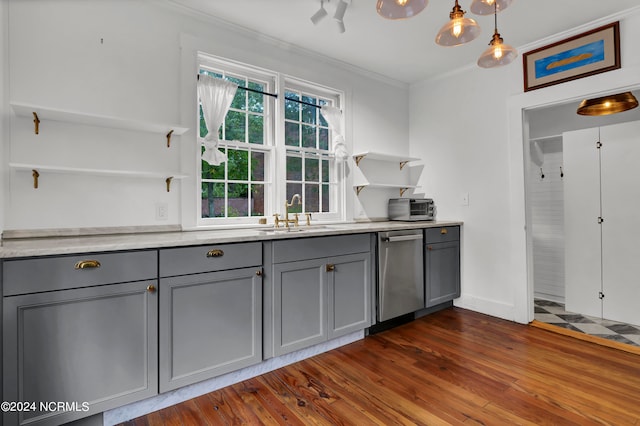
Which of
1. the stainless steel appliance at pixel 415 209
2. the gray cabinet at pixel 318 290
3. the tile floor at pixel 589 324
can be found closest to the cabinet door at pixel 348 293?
the gray cabinet at pixel 318 290

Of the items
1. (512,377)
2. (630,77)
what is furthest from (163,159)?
(630,77)

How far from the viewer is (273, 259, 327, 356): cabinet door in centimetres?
222

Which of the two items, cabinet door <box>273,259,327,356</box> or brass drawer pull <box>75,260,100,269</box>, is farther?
cabinet door <box>273,259,327,356</box>

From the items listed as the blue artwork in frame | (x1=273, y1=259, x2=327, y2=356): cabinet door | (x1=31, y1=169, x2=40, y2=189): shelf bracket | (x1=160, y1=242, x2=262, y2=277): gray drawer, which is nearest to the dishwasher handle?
(x1=273, y1=259, x2=327, y2=356): cabinet door

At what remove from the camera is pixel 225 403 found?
75.2 inches

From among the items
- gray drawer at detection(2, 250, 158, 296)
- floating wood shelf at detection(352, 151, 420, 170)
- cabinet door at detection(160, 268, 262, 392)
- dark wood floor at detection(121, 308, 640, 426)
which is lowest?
dark wood floor at detection(121, 308, 640, 426)

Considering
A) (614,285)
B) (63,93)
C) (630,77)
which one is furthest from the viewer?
(614,285)

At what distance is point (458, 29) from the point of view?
1.73m

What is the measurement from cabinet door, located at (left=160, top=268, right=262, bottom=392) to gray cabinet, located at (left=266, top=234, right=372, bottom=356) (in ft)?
→ 0.49

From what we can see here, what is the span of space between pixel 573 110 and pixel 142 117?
14.6 feet

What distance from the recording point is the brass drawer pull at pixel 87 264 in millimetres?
1563

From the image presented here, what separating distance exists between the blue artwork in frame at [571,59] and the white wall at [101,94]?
2.55 metres

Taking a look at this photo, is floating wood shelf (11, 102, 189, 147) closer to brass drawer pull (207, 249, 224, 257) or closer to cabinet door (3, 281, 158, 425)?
brass drawer pull (207, 249, 224, 257)

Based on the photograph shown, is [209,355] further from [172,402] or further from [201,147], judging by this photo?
[201,147]
